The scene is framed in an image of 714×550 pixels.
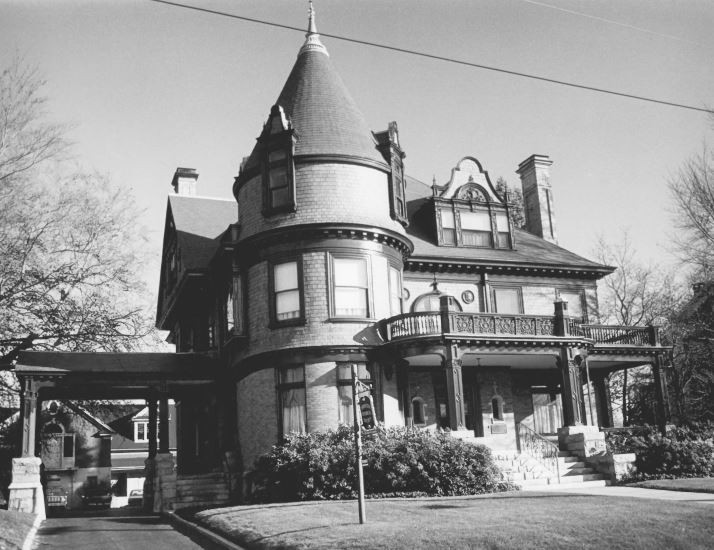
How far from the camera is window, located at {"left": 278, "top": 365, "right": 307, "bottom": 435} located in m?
25.5

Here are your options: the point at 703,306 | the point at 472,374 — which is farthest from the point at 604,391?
the point at 703,306

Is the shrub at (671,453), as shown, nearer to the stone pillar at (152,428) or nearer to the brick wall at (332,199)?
the brick wall at (332,199)

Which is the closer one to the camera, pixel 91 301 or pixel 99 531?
pixel 99 531

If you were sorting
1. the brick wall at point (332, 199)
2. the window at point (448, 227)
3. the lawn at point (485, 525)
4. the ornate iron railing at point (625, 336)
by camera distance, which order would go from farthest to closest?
the window at point (448, 227) → the ornate iron railing at point (625, 336) → the brick wall at point (332, 199) → the lawn at point (485, 525)

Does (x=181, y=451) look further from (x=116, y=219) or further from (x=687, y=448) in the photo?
(x=687, y=448)

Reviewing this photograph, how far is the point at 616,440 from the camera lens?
86.9 ft

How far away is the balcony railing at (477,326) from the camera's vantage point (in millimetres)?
25766

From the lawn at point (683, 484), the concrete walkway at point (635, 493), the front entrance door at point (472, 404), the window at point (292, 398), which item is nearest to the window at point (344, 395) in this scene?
the window at point (292, 398)

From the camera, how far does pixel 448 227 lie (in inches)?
1261

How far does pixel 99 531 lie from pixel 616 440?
15953mm

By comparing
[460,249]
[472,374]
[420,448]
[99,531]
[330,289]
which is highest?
[460,249]

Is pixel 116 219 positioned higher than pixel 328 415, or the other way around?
pixel 116 219

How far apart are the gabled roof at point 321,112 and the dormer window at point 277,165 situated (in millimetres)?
417

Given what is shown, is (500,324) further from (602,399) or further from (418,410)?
(602,399)
